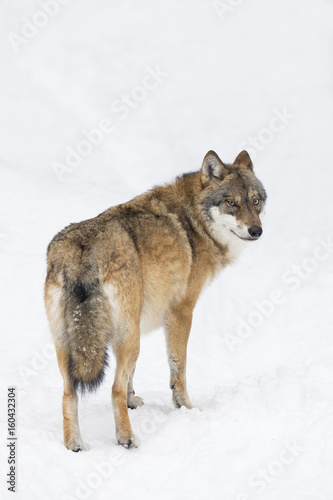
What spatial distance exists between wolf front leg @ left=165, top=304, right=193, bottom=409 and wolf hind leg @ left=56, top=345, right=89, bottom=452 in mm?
1439

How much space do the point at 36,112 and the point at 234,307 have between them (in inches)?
271

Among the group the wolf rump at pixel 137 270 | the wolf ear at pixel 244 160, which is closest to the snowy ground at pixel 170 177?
the wolf rump at pixel 137 270

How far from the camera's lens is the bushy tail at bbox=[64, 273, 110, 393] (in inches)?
179

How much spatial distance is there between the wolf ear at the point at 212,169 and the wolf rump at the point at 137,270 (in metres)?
0.01

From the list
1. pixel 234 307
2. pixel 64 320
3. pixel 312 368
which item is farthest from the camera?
pixel 234 307

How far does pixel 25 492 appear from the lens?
382cm

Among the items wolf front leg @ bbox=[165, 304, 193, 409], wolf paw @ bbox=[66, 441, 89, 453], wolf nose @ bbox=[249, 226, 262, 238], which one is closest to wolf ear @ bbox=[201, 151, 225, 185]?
wolf nose @ bbox=[249, 226, 262, 238]

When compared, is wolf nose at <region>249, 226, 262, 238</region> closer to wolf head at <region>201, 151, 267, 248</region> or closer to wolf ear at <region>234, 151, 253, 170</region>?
wolf head at <region>201, 151, 267, 248</region>

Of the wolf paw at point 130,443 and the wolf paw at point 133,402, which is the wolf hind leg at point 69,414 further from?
the wolf paw at point 133,402

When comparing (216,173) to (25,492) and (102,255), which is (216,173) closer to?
(102,255)

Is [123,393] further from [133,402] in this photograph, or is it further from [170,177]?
[170,177]

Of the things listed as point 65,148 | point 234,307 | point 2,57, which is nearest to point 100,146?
point 65,148

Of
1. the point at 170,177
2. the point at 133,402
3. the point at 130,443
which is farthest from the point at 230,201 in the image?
the point at 170,177

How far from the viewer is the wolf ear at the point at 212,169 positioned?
6309 mm
